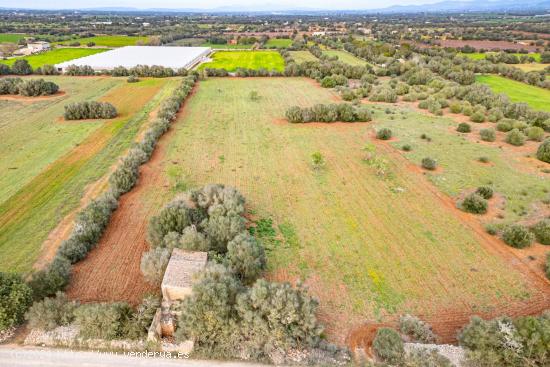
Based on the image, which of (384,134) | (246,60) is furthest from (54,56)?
(384,134)

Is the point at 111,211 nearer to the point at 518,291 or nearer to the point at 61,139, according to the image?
the point at 61,139

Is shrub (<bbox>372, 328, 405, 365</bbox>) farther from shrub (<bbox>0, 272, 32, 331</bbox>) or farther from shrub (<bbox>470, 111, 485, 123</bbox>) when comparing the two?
shrub (<bbox>470, 111, 485, 123</bbox>)

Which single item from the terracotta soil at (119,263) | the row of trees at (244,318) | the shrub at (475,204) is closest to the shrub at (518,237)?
the shrub at (475,204)

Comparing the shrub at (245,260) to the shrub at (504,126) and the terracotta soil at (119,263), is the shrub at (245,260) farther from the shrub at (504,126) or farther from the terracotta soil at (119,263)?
the shrub at (504,126)

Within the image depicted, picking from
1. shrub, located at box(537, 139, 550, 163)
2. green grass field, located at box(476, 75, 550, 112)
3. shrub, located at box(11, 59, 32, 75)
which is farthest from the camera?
shrub, located at box(11, 59, 32, 75)

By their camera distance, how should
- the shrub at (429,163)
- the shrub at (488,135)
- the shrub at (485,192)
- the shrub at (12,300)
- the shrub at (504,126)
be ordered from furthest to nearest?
1. the shrub at (504,126)
2. the shrub at (488,135)
3. the shrub at (429,163)
4. the shrub at (485,192)
5. the shrub at (12,300)

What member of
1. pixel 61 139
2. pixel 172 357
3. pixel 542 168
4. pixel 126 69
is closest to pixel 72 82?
pixel 126 69

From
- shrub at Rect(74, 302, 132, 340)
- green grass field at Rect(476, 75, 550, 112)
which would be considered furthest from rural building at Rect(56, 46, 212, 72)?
shrub at Rect(74, 302, 132, 340)
